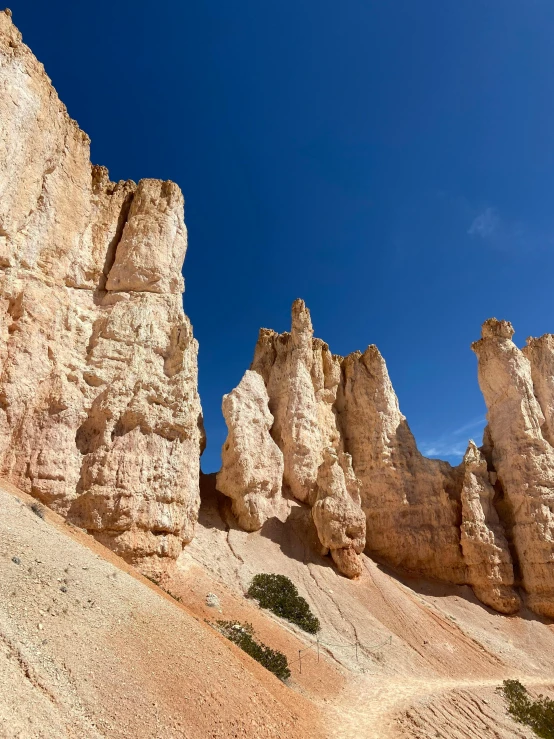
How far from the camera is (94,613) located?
26.5 feet

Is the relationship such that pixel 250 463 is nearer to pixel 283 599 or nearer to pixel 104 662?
pixel 283 599

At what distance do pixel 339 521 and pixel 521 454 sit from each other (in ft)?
46.1

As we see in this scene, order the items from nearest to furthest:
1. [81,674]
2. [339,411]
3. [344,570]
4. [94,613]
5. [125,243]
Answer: [81,674], [94,613], [125,243], [344,570], [339,411]

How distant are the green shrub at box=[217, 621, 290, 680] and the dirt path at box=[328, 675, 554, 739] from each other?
73.2 inches

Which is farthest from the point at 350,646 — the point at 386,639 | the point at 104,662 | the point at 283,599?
the point at 104,662

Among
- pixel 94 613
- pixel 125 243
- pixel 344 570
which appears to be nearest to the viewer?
pixel 94 613

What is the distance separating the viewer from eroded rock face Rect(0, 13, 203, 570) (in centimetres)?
1666

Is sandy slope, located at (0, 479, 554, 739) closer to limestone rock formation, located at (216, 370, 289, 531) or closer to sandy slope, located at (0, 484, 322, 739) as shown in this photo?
sandy slope, located at (0, 484, 322, 739)

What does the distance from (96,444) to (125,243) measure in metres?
10.7

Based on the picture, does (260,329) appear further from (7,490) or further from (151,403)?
(7,490)

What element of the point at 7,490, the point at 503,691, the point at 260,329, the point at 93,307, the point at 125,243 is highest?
the point at 260,329

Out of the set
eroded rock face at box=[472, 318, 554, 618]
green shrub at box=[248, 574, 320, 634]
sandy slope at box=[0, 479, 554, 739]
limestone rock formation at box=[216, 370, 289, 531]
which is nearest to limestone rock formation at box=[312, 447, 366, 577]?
sandy slope at box=[0, 479, 554, 739]

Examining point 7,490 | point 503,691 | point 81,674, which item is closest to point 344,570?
point 503,691

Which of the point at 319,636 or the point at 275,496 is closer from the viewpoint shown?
the point at 319,636
